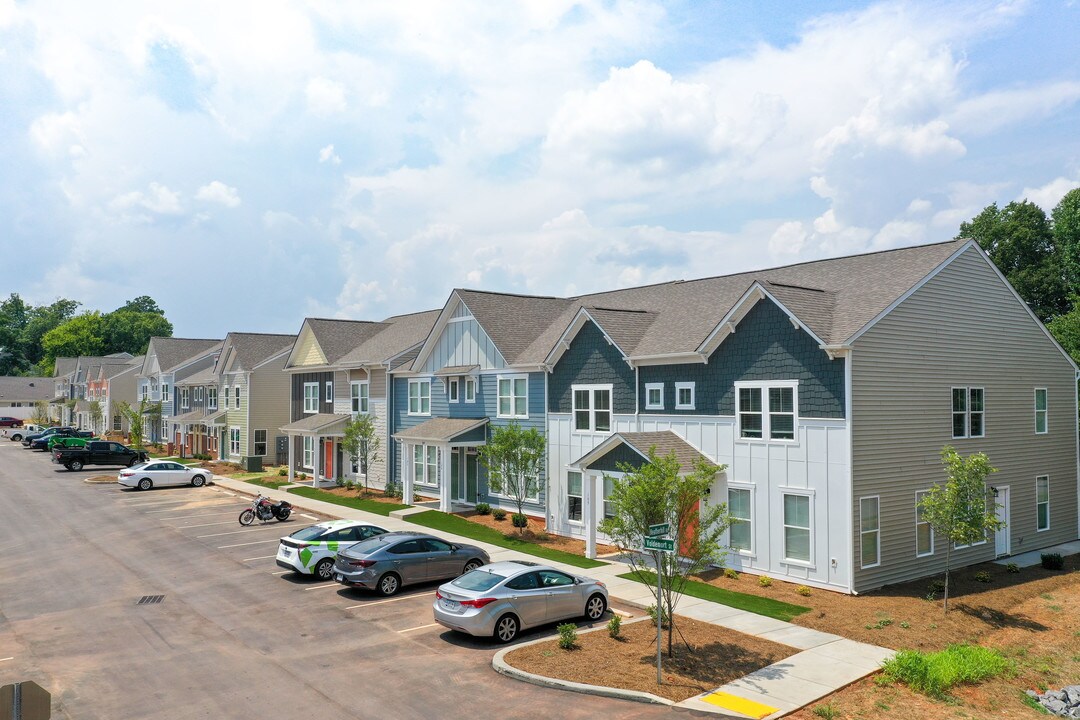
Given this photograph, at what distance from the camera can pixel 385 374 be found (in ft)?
133

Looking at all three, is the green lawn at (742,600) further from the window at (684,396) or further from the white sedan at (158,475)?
the white sedan at (158,475)

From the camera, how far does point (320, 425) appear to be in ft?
141

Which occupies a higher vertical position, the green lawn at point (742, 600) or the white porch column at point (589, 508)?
the white porch column at point (589, 508)

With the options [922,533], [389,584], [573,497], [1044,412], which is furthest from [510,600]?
[1044,412]

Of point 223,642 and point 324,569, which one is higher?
point 324,569

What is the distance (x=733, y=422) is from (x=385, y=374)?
875 inches

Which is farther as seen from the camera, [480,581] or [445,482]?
[445,482]

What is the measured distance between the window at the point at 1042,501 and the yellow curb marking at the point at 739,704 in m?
19.8

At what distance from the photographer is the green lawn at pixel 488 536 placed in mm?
24513

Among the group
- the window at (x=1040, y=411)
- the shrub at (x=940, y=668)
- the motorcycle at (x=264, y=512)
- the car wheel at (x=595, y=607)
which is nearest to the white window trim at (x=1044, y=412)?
the window at (x=1040, y=411)

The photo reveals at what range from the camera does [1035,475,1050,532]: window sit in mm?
27438

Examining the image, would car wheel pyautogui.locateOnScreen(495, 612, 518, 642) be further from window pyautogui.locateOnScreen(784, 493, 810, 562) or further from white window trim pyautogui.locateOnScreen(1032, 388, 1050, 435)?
white window trim pyautogui.locateOnScreen(1032, 388, 1050, 435)

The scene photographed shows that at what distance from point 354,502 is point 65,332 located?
11649 centimetres

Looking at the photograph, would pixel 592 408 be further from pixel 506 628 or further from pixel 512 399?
pixel 506 628
